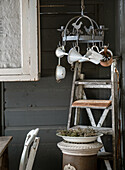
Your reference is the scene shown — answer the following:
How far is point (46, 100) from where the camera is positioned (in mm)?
4156

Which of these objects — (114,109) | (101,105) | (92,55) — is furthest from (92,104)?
(92,55)

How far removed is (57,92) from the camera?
164 inches

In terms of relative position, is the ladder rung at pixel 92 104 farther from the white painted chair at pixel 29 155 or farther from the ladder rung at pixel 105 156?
the white painted chair at pixel 29 155

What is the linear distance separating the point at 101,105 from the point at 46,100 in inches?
32.7

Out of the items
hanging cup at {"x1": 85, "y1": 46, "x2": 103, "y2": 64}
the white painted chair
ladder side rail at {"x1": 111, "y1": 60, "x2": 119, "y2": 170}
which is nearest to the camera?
the white painted chair

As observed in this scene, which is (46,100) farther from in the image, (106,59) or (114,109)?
(106,59)

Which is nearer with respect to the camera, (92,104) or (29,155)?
(29,155)

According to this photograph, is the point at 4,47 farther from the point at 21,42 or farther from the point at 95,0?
the point at 95,0

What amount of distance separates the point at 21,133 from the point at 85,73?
3.50 feet

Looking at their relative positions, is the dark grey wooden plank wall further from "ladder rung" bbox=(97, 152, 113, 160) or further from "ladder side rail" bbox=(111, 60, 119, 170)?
"ladder rung" bbox=(97, 152, 113, 160)

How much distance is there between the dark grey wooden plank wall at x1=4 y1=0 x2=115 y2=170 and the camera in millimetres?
4133

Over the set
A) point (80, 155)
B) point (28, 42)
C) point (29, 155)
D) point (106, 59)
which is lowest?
point (80, 155)

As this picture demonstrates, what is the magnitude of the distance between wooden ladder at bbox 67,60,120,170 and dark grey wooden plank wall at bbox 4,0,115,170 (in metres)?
0.20

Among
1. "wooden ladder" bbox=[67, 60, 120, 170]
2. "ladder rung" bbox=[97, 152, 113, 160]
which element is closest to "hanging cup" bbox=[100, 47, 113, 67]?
"wooden ladder" bbox=[67, 60, 120, 170]
